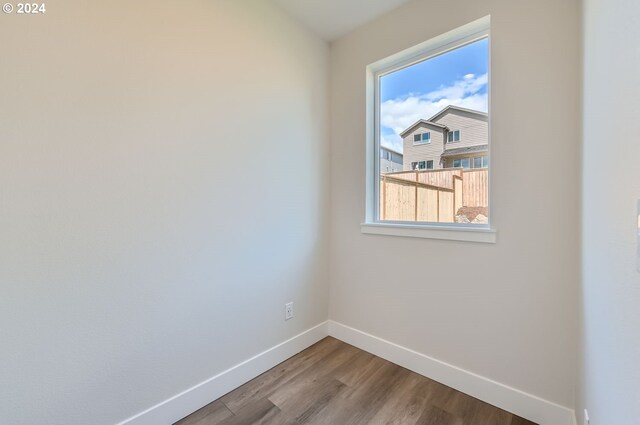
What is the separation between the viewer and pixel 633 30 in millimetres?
558

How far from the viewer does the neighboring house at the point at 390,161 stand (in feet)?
7.12

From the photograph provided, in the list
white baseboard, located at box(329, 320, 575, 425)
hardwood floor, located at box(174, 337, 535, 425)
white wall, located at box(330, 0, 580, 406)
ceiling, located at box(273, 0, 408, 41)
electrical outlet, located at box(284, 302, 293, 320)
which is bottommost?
hardwood floor, located at box(174, 337, 535, 425)

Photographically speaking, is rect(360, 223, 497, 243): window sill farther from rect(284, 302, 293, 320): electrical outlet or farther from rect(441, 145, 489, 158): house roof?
rect(284, 302, 293, 320): electrical outlet

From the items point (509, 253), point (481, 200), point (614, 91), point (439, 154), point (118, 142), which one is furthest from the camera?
point (439, 154)

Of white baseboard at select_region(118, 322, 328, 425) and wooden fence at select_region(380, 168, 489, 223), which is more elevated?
wooden fence at select_region(380, 168, 489, 223)

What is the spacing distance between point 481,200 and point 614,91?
106 cm

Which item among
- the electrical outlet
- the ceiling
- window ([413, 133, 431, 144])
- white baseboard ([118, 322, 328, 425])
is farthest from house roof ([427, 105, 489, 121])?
white baseboard ([118, 322, 328, 425])

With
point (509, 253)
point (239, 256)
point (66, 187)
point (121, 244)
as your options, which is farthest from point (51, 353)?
point (509, 253)

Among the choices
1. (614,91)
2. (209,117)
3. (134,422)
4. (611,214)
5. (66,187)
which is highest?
(209,117)

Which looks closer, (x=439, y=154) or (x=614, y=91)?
(x=614, y=91)

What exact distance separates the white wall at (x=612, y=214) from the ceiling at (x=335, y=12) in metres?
1.34

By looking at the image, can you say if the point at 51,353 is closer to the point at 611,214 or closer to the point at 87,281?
the point at 87,281

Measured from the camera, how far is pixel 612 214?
0.73 m

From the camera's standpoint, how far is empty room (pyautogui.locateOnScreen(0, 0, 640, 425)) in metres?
1.04
